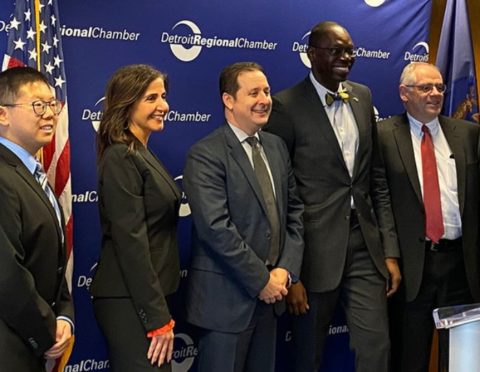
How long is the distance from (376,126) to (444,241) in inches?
26.0

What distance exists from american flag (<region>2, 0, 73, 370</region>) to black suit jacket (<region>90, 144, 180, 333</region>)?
0.76 ft

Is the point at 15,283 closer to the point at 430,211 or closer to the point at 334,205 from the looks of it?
the point at 334,205

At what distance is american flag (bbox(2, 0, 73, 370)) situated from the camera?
2.78 metres

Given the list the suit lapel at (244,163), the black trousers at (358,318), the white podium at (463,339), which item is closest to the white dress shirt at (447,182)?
the black trousers at (358,318)

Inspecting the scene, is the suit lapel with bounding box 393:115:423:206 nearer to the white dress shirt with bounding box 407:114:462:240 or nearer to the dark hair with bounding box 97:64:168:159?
the white dress shirt with bounding box 407:114:462:240

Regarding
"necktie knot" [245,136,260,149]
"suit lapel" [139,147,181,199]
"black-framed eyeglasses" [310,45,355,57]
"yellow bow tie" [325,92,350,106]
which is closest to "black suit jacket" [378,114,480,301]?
"yellow bow tie" [325,92,350,106]

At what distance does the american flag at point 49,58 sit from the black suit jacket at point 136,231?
0.23m

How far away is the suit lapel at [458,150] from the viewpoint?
11.6ft

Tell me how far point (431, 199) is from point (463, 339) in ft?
6.43

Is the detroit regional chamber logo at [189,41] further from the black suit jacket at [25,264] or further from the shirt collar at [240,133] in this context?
the black suit jacket at [25,264]

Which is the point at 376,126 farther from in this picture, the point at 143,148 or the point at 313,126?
the point at 143,148

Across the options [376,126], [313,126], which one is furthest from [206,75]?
[376,126]

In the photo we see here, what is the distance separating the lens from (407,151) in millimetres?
3568

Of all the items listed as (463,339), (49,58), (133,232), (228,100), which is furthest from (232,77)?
(463,339)
